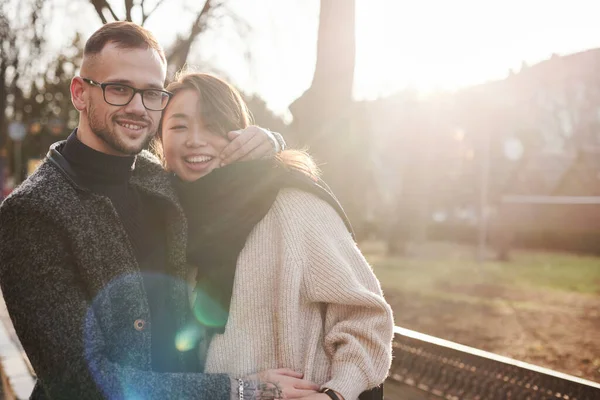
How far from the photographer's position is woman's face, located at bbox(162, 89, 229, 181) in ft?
8.42

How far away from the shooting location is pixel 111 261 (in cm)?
199

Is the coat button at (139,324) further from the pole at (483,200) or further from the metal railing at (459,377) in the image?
the pole at (483,200)

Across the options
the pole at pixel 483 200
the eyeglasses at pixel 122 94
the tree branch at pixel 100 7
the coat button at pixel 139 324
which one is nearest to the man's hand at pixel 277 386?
the coat button at pixel 139 324

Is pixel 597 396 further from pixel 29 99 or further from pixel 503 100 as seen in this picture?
pixel 29 99

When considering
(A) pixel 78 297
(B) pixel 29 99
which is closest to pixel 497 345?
(A) pixel 78 297

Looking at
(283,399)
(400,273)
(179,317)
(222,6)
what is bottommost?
(400,273)

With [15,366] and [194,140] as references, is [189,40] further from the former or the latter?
[194,140]

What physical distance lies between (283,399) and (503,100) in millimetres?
21820

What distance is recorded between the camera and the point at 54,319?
5.86ft

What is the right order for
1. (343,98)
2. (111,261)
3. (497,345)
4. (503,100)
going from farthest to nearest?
→ (503,100)
(497,345)
(343,98)
(111,261)

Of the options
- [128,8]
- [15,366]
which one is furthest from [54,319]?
[128,8]

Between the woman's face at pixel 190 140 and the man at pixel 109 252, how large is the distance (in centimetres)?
12

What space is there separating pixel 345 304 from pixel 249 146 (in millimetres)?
820

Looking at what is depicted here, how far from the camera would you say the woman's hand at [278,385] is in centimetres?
204
